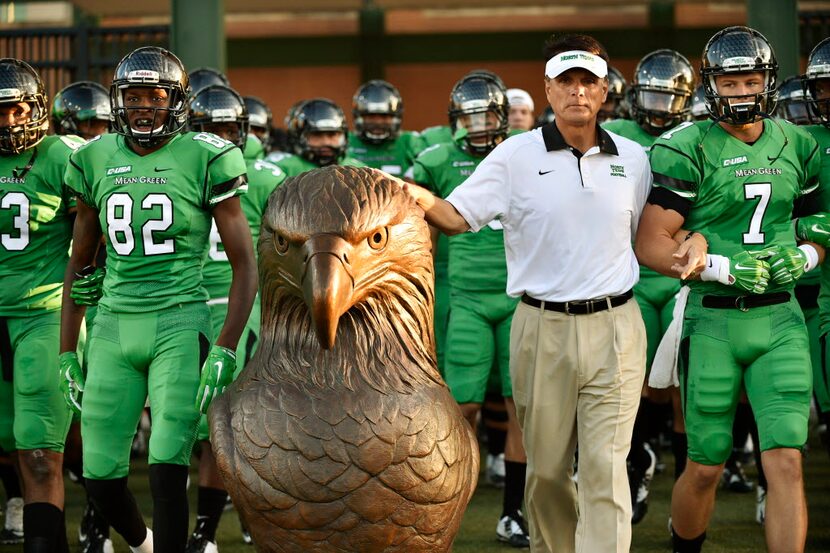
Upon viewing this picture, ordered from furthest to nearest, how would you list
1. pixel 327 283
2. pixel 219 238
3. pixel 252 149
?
pixel 252 149, pixel 219 238, pixel 327 283

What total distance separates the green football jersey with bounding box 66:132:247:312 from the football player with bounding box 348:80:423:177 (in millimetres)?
Answer: 3636

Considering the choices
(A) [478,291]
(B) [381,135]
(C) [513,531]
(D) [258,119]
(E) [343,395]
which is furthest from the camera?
(B) [381,135]

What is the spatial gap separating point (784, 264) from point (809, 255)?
0.17 meters

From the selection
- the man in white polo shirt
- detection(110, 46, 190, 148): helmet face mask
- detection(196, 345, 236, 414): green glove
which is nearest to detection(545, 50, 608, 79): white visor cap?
the man in white polo shirt

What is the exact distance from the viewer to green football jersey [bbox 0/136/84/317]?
179 inches

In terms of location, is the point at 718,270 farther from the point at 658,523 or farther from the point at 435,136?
the point at 435,136

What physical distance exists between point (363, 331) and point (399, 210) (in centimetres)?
30

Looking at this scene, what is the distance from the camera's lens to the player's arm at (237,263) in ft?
12.7

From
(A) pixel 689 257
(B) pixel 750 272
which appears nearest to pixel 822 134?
(B) pixel 750 272

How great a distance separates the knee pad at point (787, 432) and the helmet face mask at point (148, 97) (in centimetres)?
219

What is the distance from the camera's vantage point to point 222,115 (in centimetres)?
569

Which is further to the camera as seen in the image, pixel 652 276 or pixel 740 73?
pixel 652 276

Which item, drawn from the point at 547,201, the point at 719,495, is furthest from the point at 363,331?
the point at 719,495

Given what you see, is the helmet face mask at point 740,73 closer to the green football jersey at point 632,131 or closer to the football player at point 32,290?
the green football jersey at point 632,131
